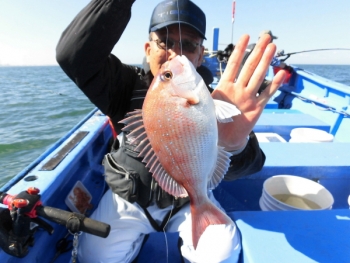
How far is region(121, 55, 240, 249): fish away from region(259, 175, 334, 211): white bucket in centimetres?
109

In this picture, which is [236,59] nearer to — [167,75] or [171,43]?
[167,75]

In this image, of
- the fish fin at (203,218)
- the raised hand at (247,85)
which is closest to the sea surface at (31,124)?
the fish fin at (203,218)

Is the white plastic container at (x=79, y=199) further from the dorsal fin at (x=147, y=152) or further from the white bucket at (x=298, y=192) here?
the white bucket at (x=298, y=192)

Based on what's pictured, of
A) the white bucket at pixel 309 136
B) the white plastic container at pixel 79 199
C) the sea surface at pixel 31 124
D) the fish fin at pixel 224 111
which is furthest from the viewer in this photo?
the sea surface at pixel 31 124

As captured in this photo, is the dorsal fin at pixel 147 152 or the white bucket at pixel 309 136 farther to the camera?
the white bucket at pixel 309 136

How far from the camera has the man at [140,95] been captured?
1466 millimetres

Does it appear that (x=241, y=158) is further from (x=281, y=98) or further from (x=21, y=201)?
(x=281, y=98)

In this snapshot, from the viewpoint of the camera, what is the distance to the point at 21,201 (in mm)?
1361

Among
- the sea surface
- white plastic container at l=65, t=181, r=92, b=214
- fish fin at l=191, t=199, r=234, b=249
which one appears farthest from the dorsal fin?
the sea surface

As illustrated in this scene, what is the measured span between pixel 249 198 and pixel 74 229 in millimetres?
1954

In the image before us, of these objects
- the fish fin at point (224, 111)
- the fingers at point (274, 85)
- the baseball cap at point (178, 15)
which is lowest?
the fish fin at point (224, 111)

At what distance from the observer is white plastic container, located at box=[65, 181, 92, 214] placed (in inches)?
97.6

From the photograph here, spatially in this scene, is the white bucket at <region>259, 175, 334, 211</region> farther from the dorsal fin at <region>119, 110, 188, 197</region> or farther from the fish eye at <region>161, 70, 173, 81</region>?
the fish eye at <region>161, 70, 173, 81</region>

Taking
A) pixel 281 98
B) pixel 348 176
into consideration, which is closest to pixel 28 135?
pixel 281 98
